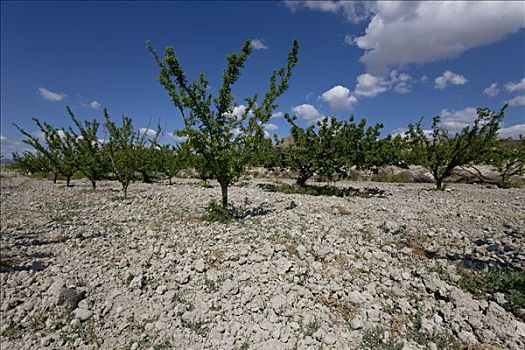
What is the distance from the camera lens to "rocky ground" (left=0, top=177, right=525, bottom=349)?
12.9ft

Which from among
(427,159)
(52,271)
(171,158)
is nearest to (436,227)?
(52,271)

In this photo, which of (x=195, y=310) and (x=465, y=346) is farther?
(x=195, y=310)

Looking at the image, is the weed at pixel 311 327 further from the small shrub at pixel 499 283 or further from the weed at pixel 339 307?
the small shrub at pixel 499 283

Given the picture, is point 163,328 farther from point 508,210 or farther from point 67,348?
point 508,210

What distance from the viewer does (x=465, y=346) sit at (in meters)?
3.70

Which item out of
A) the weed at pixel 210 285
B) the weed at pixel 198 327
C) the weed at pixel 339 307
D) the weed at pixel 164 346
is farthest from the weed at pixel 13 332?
the weed at pixel 339 307

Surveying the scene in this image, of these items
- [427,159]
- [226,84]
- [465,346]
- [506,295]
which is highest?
[226,84]

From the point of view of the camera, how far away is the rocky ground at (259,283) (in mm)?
3936

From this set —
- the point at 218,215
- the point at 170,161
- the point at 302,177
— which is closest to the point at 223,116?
the point at 218,215

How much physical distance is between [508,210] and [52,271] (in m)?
12.8

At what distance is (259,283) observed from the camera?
508cm

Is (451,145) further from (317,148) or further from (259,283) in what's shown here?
(259,283)

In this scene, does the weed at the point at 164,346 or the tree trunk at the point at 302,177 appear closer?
the weed at the point at 164,346

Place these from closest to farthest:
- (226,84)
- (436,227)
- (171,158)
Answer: (436,227), (226,84), (171,158)
